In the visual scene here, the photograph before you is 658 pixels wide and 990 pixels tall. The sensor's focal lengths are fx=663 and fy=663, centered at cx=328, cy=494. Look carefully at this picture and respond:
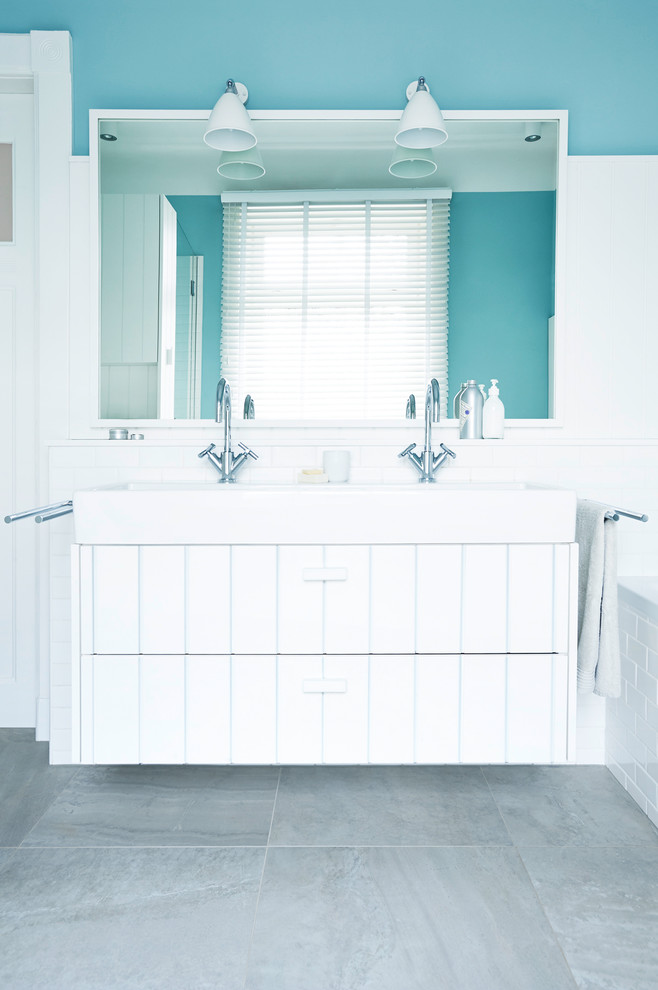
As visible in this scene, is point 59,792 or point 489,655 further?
point 59,792

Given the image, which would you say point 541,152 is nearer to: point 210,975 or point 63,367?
point 63,367

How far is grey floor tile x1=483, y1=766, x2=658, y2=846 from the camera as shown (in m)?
1.61

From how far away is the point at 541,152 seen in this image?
6.93 feet

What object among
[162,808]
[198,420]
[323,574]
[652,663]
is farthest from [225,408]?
[652,663]

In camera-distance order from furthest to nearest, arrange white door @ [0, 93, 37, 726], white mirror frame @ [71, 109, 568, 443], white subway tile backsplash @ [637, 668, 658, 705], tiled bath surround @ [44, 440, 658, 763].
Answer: white door @ [0, 93, 37, 726]
white mirror frame @ [71, 109, 568, 443]
tiled bath surround @ [44, 440, 658, 763]
white subway tile backsplash @ [637, 668, 658, 705]

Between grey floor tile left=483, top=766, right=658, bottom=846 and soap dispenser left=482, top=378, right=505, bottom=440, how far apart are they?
3.33 feet

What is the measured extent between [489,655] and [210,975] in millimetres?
883

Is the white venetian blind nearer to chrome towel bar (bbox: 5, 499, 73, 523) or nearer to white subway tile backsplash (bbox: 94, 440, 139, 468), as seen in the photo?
white subway tile backsplash (bbox: 94, 440, 139, 468)

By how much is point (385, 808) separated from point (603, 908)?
1.88 ft

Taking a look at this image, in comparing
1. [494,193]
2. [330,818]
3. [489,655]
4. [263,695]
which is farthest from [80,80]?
[330,818]

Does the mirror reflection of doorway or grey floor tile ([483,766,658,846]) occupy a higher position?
the mirror reflection of doorway

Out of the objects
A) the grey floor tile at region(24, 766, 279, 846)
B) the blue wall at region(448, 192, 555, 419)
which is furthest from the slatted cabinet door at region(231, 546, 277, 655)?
the blue wall at region(448, 192, 555, 419)

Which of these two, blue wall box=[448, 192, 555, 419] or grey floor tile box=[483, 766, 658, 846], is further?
blue wall box=[448, 192, 555, 419]

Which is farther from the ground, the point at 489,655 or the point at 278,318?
the point at 278,318
